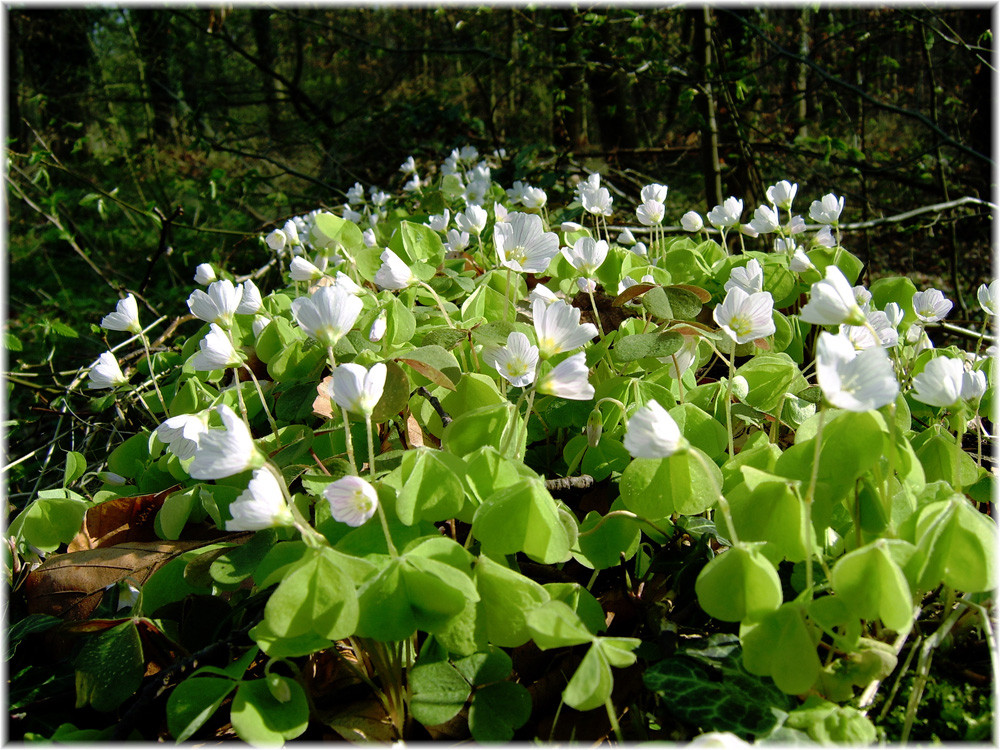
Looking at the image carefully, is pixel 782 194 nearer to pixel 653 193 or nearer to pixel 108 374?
pixel 653 193

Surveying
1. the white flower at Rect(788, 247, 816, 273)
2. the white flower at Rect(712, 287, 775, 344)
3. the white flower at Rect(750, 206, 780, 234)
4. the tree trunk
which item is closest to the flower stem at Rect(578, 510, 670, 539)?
the white flower at Rect(712, 287, 775, 344)

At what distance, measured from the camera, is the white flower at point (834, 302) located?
76cm

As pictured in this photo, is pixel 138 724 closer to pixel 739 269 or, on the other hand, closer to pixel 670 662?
pixel 670 662

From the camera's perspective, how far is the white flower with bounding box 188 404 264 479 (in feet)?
2.30

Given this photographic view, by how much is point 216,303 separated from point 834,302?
0.87 meters

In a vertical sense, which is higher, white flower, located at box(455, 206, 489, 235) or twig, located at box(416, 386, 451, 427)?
white flower, located at box(455, 206, 489, 235)

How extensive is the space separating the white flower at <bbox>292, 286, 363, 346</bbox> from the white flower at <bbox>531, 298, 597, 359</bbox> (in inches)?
8.8

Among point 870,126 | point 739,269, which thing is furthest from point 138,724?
point 870,126

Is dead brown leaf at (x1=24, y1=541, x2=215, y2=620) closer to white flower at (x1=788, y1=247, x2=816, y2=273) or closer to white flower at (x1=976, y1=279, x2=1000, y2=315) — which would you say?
white flower at (x1=788, y1=247, x2=816, y2=273)

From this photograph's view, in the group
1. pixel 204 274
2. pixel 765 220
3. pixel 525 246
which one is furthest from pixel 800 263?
pixel 204 274

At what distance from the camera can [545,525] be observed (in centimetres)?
71

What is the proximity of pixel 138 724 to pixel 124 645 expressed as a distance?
0.29ft

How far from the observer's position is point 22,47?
816 centimetres

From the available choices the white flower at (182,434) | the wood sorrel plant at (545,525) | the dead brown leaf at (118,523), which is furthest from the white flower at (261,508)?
the dead brown leaf at (118,523)
